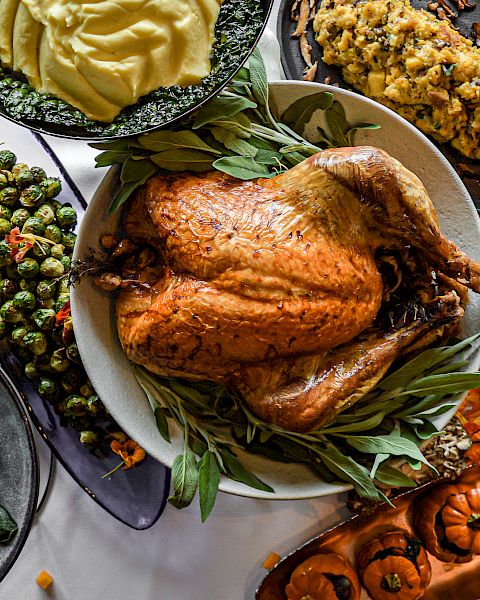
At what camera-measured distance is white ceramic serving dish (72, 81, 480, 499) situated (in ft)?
5.33

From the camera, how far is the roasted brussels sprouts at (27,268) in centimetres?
173

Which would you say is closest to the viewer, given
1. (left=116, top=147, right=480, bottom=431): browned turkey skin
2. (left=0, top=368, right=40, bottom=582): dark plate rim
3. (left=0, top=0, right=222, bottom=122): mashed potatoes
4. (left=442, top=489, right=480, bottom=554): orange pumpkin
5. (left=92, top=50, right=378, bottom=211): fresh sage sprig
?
(left=0, top=0, right=222, bottom=122): mashed potatoes

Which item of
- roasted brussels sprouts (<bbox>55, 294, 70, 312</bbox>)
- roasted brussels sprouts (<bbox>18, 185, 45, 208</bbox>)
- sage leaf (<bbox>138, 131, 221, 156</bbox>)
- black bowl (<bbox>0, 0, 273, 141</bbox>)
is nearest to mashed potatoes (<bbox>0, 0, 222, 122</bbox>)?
black bowl (<bbox>0, 0, 273, 141</bbox>)

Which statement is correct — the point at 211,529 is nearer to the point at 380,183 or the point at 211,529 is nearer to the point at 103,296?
the point at 103,296

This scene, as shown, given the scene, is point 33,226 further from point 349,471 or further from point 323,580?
point 323,580

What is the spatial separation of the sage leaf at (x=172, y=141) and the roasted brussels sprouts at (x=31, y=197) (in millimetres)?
391

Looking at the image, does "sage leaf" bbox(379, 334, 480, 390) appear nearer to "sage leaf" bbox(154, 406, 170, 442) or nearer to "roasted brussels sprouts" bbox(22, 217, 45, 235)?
"sage leaf" bbox(154, 406, 170, 442)

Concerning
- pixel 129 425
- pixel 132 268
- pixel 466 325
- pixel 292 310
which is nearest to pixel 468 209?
pixel 466 325

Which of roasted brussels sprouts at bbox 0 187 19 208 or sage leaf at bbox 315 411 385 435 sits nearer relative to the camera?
sage leaf at bbox 315 411 385 435

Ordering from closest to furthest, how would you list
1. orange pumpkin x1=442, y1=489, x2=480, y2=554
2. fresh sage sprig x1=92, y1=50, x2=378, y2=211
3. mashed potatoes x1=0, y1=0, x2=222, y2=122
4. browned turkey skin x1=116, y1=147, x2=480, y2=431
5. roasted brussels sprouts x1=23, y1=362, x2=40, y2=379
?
mashed potatoes x1=0, y1=0, x2=222, y2=122 < browned turkey skin x1=116, y1=147, x2=480, y2=431 < fresh sage sprig x1=92, y1=50, x2=378, y2=211 < roasted brussels sprouts x1=23, y1=362, x2=40, y2=379 < orange pumpkin x1=442, y1=489, x2=480, y2=554

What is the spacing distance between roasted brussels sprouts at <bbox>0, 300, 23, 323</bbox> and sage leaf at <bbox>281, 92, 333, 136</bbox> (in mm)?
798

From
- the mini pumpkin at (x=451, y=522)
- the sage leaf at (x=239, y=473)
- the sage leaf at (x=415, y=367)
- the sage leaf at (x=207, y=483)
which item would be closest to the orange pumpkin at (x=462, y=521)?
the mini pumpkin at (x=451, y=522)

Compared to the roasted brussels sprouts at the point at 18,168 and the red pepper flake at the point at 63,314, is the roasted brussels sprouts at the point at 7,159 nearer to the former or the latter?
the roasted brussels sprouts at the point at 18,168

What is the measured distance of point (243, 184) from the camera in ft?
5.10
